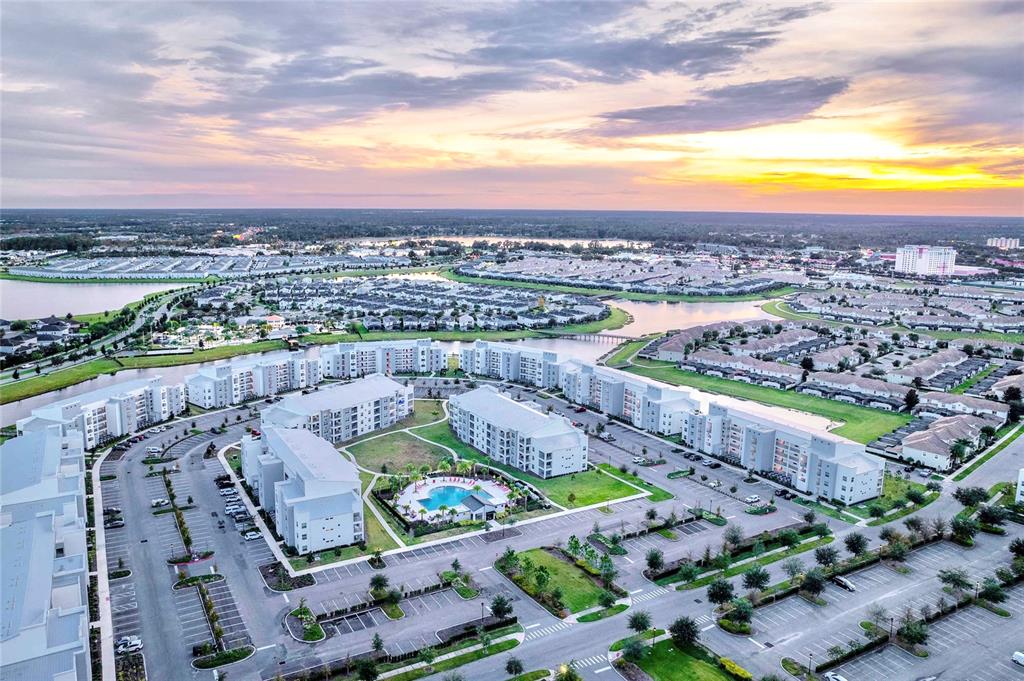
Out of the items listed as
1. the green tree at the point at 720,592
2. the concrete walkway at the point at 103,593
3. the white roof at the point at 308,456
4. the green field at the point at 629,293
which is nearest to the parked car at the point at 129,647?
the concrete walkway at the point at 103,593

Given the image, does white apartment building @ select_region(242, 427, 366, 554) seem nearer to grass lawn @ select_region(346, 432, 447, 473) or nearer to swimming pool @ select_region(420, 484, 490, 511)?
swimming pool @ select_region(420, 484, 490, 511)

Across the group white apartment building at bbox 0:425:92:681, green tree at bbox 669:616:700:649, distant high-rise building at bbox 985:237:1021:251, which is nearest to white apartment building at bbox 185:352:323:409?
white apartment building at bbox 0:425:92:681

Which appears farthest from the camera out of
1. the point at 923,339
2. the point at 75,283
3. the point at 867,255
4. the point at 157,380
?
the point at 867,255

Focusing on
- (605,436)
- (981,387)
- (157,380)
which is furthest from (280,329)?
(981,387)

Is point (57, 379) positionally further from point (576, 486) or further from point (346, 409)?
point (576, 486)

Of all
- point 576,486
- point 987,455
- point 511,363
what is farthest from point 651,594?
point 511,363

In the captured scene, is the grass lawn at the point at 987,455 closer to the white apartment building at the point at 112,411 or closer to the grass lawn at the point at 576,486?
the grass lawn at the point at 576,486

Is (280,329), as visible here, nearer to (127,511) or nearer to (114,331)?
(114,331)
